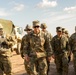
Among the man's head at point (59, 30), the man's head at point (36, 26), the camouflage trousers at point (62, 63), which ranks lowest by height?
the camouflage trousers at point (62, 63)

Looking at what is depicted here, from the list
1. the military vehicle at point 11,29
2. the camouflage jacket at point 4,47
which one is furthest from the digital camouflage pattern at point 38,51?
the military vehicle at point 11,29

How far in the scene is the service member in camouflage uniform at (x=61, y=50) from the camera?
9742mm

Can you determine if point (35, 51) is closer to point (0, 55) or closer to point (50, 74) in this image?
point (0, 55)

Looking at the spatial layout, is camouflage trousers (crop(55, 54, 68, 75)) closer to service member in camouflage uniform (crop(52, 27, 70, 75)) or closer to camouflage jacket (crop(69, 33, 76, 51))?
service member in camouflage uniform (crop(52, 27, 70, 75))

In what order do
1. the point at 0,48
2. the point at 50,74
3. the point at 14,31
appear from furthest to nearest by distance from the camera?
the point at 14,31 < the point at 50,74 < the point at 0,48

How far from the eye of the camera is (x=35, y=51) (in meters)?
7.64

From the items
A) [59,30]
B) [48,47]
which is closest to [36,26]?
[48,47]

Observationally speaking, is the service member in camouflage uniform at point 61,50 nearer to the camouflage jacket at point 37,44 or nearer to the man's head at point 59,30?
the man's head at point 59,30

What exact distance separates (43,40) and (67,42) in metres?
2.42

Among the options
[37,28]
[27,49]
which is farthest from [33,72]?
[37,28]

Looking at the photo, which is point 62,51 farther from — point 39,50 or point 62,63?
point 39,50

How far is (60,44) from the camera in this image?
9820 millimetres

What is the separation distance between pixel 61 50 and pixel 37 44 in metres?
2.40

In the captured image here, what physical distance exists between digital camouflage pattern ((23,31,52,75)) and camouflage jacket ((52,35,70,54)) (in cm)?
216
